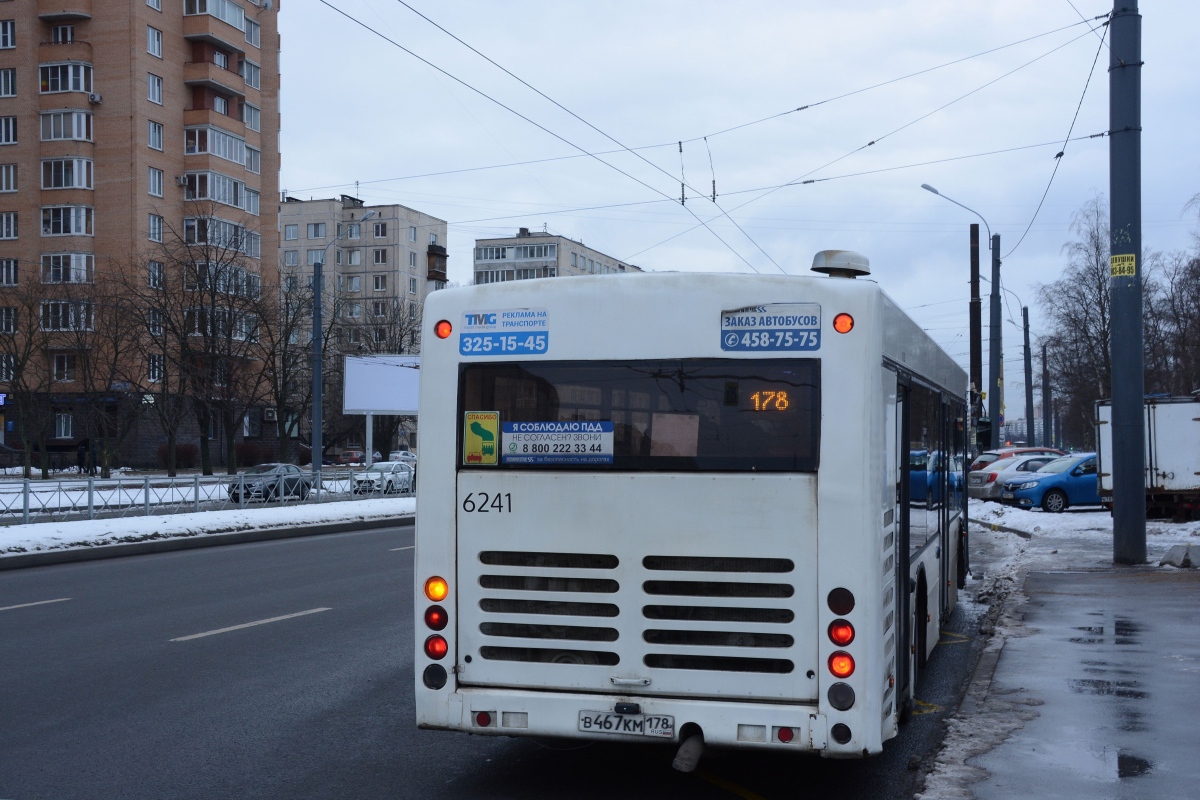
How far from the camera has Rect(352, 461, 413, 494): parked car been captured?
113 feet

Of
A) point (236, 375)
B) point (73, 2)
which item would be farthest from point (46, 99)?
point (236, 375)

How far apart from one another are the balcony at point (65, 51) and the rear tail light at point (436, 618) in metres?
61.7

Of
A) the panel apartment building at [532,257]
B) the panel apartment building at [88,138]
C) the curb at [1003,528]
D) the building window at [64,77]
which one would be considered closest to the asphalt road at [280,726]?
the curb at [1003,528]

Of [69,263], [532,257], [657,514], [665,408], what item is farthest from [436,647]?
[532,257]

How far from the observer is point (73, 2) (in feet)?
194

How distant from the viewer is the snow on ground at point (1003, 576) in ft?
20.2

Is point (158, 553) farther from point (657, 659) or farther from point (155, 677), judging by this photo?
point (657, 659)

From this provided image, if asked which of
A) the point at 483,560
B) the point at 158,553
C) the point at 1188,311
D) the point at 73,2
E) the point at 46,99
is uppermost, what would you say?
the point at 73,2

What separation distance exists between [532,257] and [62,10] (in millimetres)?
62079

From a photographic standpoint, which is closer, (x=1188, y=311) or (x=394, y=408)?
(x=394, y=408)

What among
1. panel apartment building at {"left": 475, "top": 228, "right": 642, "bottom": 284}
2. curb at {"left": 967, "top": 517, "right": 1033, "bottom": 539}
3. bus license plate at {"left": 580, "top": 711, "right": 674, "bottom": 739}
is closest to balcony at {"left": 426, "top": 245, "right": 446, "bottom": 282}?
panel apartment building at {"left": 475, "top": 228, "right": 642, "bottom": 284}

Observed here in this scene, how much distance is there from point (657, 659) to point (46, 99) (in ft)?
208

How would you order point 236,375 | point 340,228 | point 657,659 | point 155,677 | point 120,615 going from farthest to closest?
point 340,228 < point 236,375 < point 120,615 < point 155,677 < point 657,659

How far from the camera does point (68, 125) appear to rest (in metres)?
59.8
